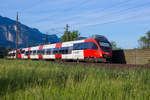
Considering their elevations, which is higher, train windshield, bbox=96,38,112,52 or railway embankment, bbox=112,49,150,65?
train windshield, bbox=96,38,112,52

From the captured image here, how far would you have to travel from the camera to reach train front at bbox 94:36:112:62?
1983 centimetres

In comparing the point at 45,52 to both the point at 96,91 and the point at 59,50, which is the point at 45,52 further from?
the point at 96,91

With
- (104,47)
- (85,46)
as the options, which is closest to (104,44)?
(104,47)

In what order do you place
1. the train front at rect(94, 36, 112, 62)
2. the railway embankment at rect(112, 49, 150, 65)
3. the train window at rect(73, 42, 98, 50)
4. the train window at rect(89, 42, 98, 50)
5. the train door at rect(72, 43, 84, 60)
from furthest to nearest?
the railway embankment at rect(112, 49, 150, 65)
the train door at rect(72, 43, 84, 60)
the train window at rect(73, 42, 98, 50)
the train window at rect(89, 42, 98, 50)
the train front at rect(94, 36, 112, 62)

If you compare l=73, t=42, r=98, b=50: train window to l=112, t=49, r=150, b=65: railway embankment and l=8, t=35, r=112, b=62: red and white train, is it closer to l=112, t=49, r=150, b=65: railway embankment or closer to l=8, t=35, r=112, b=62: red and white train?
l=8, t=35, r=112, b=62: red and white train

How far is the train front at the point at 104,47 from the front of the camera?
19828mm

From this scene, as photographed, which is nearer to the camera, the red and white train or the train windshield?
the red and white train

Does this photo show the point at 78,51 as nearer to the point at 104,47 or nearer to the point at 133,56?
the point at 104,47

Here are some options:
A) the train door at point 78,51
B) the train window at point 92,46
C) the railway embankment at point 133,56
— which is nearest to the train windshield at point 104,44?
the train window at point 92,46

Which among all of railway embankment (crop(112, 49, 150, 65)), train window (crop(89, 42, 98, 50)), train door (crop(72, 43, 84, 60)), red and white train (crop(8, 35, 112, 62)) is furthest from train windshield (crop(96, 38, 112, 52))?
railway embankment (crop(112, 49, 150, 65))

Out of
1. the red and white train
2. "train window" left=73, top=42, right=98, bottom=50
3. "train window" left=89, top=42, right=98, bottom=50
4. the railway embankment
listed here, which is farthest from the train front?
the railway embankment

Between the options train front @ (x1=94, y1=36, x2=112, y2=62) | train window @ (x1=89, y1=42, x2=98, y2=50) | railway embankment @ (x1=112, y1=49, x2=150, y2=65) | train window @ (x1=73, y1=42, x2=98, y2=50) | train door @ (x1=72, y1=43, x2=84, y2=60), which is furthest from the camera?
railway embankment @ (x1=112, y1=49, x2=150, y2=65)

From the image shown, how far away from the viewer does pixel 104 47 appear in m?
20.3

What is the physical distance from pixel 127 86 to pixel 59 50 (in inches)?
883
